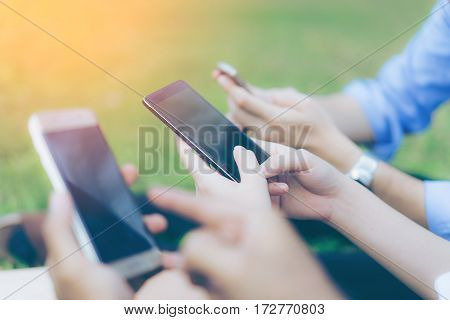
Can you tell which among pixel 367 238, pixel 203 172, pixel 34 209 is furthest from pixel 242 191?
pixel 34 209

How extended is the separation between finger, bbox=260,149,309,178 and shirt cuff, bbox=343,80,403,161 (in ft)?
0.91

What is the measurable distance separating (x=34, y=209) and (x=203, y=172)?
29 centimetres

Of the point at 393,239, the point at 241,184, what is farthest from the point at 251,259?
the point at 393,239

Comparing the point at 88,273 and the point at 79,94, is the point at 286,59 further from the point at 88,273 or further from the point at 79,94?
the point at 88,273

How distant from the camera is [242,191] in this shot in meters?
0.61

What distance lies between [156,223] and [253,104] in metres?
0.23

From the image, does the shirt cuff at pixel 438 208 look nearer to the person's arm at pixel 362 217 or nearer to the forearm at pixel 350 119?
the person's arm at pixel 362 217

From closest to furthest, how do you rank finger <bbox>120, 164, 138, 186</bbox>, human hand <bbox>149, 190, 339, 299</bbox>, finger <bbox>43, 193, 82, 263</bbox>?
1. human hand <bbox>149, 190, 339, 299</bbox>
2. finger <bbox>43, 193, 82, 263</bbox>
3. finger <bbox>120, 164, 138, 186</bbox>

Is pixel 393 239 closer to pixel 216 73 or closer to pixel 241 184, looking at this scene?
pixel 241 184

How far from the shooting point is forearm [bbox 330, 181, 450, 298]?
2.10 ft

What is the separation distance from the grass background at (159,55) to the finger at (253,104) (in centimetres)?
3

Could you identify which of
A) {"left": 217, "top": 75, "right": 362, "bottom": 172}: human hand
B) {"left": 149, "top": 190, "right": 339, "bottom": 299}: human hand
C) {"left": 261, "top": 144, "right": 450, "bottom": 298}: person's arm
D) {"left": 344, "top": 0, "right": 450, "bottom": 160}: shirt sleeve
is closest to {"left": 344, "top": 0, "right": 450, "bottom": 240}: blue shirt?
{"left": 344, "top": 0, "right": 450, "bottom": 160}: shirt sleeve

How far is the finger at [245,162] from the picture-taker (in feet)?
2.07

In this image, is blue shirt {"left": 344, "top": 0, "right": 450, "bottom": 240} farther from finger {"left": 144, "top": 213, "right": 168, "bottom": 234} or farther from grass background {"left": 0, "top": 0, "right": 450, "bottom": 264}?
finger {"left": 144, "top": 213, "right": 168, "bottom": 234}
